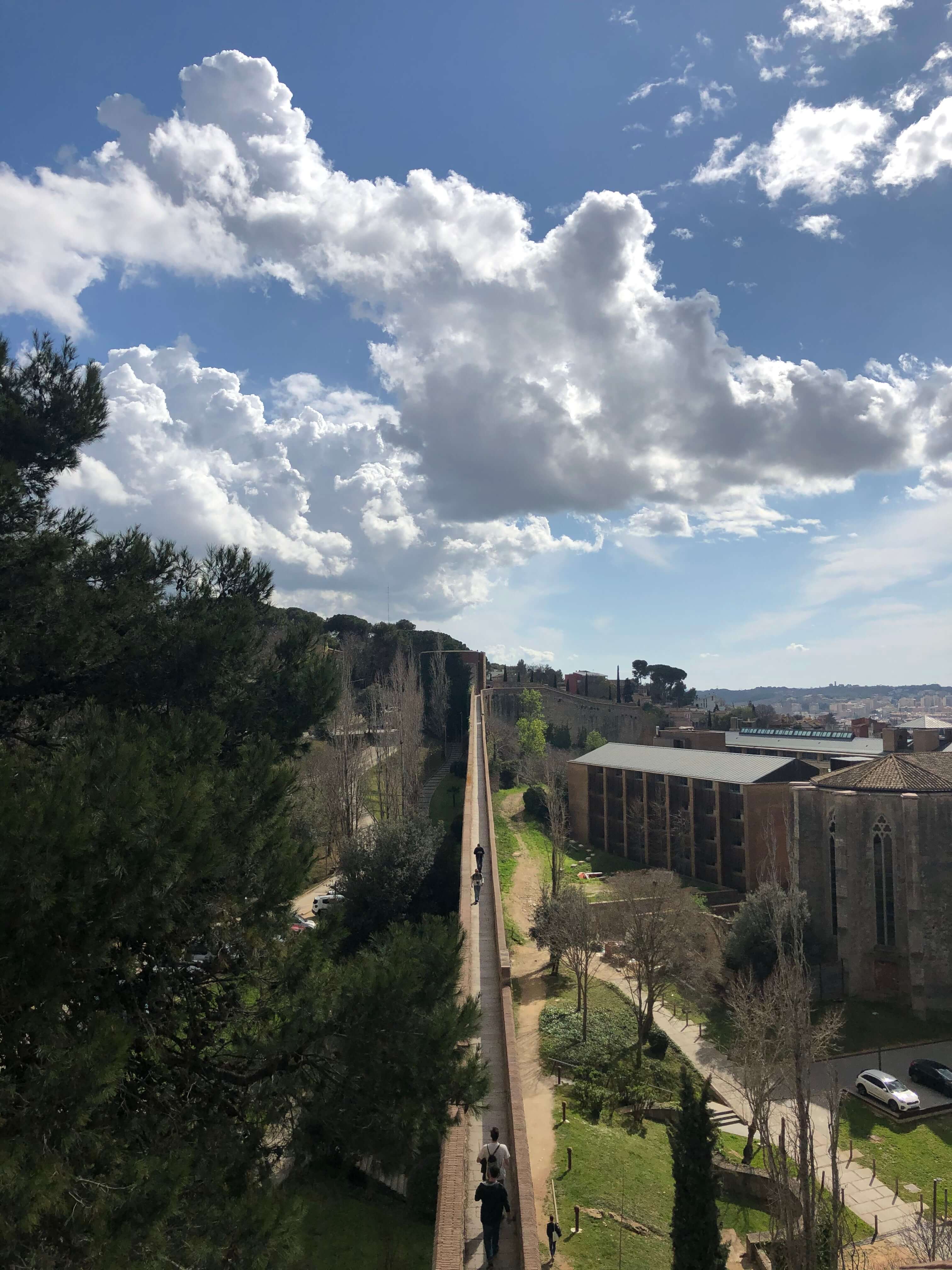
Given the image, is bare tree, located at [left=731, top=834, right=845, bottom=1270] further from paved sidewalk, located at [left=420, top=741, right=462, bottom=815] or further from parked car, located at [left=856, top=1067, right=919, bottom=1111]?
paved sidewalk, located at [left=420, top=741, right=462, bottom=815]

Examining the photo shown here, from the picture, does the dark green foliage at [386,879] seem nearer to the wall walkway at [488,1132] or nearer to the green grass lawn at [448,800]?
the wall walkway at [488,1132]

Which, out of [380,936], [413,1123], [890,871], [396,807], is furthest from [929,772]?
[413,1123]

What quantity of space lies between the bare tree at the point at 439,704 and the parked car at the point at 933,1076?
35114 mm

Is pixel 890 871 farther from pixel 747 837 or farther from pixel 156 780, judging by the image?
pixel 156 780

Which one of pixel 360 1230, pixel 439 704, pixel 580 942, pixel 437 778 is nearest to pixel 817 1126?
pixel 580 942

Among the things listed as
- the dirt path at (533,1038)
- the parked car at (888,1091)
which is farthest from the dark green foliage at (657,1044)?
the parked car at (888,1091)

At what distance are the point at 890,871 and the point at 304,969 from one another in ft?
85.5

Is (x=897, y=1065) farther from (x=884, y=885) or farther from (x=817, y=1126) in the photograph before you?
(x=884, y=885)

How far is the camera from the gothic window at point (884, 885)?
28344mm

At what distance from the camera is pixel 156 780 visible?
741 cm

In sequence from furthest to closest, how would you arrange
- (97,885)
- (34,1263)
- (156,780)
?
(156,780)
(97,885)
(34,1263)

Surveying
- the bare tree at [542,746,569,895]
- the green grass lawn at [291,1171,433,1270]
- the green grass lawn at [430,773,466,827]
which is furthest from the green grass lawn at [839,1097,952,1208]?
the green grass lawn at [430,773,466,827]

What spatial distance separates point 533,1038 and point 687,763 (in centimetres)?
2267

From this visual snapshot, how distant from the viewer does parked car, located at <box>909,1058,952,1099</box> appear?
2177 centimetres
